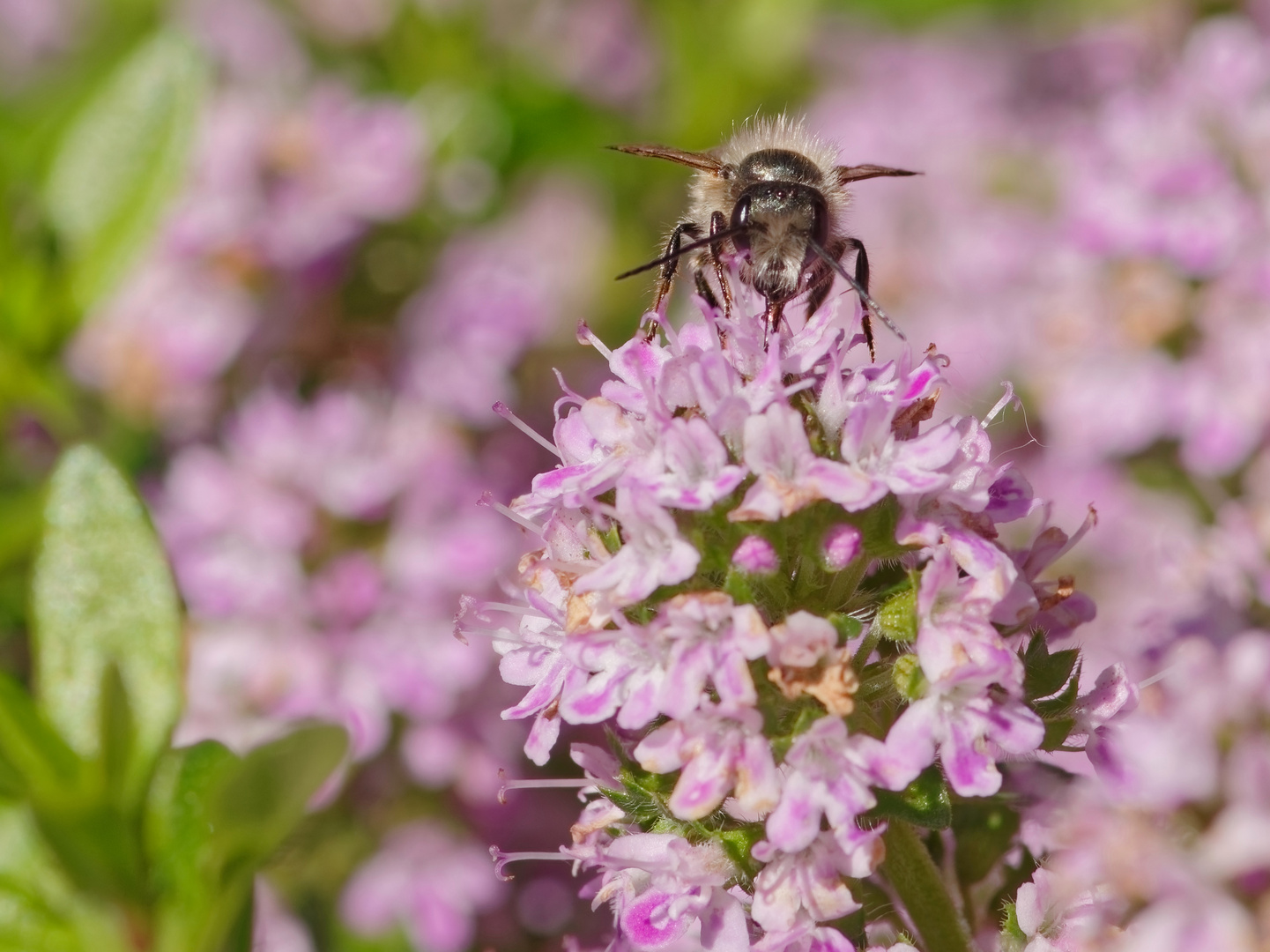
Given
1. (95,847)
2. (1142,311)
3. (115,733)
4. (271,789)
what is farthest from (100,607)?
(1142,311)

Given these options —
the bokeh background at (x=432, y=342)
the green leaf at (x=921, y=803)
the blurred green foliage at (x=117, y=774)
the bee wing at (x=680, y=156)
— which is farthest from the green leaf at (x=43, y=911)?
the bee wing at (x=680, y=156)

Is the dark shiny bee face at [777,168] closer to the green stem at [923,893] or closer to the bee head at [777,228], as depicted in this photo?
the bee head at [777,228]

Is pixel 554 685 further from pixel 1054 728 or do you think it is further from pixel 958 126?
pixel 958 126

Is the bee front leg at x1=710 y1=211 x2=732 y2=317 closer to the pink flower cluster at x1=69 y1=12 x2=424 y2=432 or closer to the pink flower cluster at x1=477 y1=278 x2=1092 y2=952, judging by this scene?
the pink flower cluster at x1=477 y1=278 x2=1092 y2=952

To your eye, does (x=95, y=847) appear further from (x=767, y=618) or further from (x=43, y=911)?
(x=767, y=618)

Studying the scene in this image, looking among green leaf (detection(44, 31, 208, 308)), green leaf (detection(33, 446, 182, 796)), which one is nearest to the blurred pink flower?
green leaf (detection(33, 446, 182, 796))

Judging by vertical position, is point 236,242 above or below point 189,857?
above
